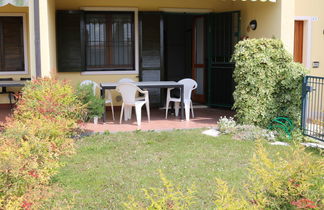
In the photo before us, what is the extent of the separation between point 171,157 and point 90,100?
2893 mm

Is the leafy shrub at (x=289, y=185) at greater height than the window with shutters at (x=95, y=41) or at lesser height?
lesser

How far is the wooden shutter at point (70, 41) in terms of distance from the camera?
436 inches

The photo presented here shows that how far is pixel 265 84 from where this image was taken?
336 inches

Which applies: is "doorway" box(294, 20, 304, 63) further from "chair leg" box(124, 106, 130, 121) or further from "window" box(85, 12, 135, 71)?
"chair leg" box(124, 106, 130, 121)

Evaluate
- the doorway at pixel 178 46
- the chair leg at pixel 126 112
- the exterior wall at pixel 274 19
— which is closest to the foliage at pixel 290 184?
the exterior wall at pixel 274 19

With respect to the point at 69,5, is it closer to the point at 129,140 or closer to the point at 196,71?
the point at 196,71

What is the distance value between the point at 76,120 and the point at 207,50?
20.3 feet

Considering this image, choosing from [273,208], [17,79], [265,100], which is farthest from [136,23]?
[273,208]

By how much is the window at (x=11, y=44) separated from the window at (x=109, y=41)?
6.68ft

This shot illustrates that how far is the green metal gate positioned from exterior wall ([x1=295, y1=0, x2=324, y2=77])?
180 cm

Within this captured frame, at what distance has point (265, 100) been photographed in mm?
8578

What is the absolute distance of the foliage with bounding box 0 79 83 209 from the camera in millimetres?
3937

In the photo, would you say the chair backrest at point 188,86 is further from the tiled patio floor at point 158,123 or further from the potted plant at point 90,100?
the potted plant at point 90,100

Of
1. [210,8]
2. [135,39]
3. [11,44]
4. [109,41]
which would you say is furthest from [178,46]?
[11,44]
